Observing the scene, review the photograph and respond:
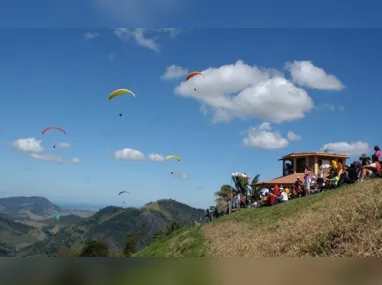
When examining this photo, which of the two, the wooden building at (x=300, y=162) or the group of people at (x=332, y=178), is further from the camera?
the wooden building at (x=300, y=162)

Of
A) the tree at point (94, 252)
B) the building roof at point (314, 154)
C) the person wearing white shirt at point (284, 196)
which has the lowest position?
the tree at point (94, 252)

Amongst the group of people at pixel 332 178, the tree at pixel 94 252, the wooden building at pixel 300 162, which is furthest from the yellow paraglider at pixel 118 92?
the wooden building at pixel 300 162

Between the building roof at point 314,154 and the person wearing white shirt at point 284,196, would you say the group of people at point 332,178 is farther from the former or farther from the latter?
the building roof at point 314,154

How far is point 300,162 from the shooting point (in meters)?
58.4

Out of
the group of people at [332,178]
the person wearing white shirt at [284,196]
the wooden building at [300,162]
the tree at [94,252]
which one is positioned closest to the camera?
the tree at [94,252]

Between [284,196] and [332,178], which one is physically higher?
[332,178]

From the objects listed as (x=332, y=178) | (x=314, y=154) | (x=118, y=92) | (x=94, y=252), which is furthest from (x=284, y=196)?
(x=314, y=154)

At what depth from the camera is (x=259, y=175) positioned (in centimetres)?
6819

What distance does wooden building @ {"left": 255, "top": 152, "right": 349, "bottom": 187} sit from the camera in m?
55.1

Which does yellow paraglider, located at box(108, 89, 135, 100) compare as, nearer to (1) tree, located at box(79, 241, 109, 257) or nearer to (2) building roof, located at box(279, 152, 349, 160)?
(1) tree, located at box(79, 241, 109, 257)

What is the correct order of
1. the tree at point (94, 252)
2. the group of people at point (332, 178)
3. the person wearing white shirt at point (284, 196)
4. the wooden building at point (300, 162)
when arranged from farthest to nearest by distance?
the wooden building at point (300, 162), the person wearing white shirt at point (284, 196), the group of people at point (332, 178), the tree at point (94, 252)

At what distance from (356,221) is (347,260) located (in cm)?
438

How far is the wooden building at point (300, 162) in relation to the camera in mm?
55122

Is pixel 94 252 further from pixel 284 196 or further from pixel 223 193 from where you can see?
pixel 223 193
